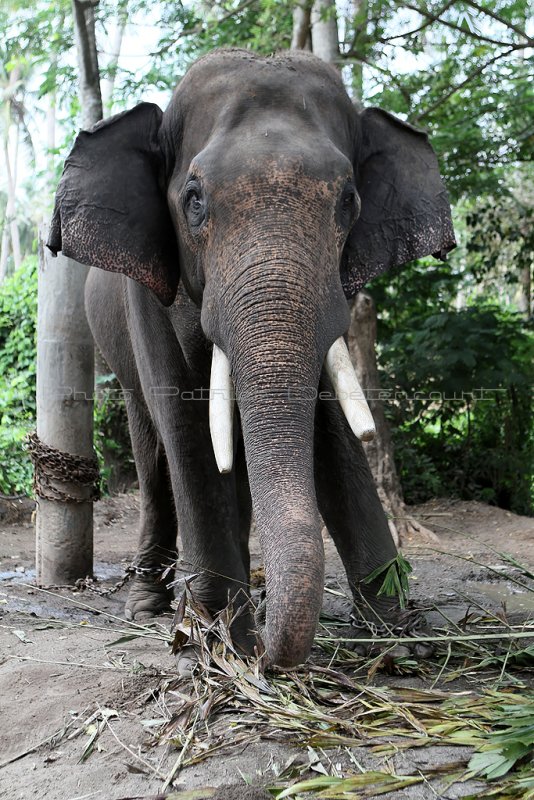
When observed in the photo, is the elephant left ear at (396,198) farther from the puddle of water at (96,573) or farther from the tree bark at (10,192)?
the tree bark at (10,192)

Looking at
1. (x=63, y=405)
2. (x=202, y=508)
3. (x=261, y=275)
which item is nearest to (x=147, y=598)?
(x=63, y=405)

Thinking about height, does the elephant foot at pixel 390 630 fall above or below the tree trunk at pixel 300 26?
below

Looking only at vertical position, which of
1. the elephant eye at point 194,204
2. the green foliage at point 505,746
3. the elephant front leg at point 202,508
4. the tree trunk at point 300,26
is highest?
the tree trunk at point 300,26

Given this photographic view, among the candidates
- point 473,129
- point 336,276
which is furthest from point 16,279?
point 336,276

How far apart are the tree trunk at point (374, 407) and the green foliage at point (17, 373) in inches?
147

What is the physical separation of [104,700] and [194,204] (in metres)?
1.92

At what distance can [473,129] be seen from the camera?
875 centimetres

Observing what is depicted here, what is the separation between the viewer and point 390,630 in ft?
12.5

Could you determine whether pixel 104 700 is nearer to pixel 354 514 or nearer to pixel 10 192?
pixel 354 514

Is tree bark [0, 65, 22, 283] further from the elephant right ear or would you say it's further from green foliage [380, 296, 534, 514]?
the elephant right ear

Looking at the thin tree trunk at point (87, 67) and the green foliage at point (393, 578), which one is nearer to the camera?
the green foliage at point (393, 578)

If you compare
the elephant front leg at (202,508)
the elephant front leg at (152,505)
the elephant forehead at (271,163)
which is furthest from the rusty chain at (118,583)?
the elephant forehead at (271,163)

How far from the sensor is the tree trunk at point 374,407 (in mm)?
8406

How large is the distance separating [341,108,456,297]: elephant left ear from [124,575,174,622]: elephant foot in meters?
2.43
